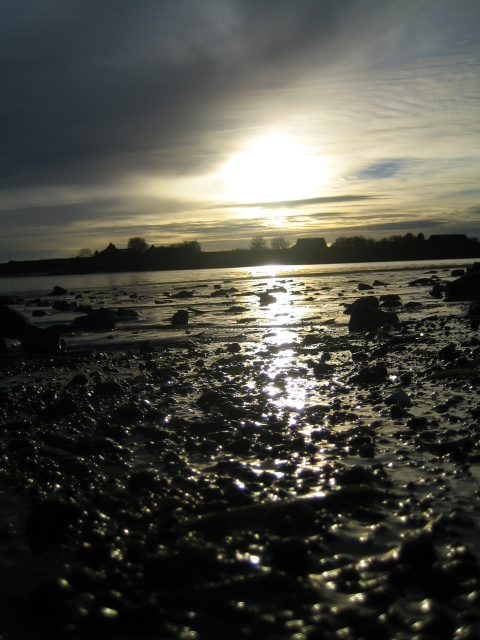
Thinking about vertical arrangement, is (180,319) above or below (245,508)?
above

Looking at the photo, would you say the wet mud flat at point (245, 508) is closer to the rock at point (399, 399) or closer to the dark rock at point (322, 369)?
the rock at point (399, 399)

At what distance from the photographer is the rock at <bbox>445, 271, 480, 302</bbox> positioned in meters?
23.7

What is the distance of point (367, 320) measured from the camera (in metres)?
14.9

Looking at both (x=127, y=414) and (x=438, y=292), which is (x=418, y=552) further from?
(x=438, y=292)

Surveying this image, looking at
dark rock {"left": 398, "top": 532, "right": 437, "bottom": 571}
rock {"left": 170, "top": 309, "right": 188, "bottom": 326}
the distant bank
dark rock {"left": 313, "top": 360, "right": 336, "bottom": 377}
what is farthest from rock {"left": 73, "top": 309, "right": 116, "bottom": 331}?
the distant bank

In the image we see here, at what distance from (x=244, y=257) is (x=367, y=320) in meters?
118

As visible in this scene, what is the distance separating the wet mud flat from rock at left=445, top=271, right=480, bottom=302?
16.3m

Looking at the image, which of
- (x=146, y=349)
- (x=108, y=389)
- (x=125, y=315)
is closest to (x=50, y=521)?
(x=108, y=389)

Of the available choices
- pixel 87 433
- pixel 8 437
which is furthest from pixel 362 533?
pixel 8 437

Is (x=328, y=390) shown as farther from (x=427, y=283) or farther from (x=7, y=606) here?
(x=427, y=283)

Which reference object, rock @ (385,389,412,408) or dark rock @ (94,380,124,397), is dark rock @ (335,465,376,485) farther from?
dark rock @ (94,380,124,397)

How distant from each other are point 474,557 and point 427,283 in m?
34.6

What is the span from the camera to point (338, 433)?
5801mm

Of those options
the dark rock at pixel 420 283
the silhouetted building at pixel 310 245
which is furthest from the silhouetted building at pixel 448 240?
the dark rock at pixel 420 283
